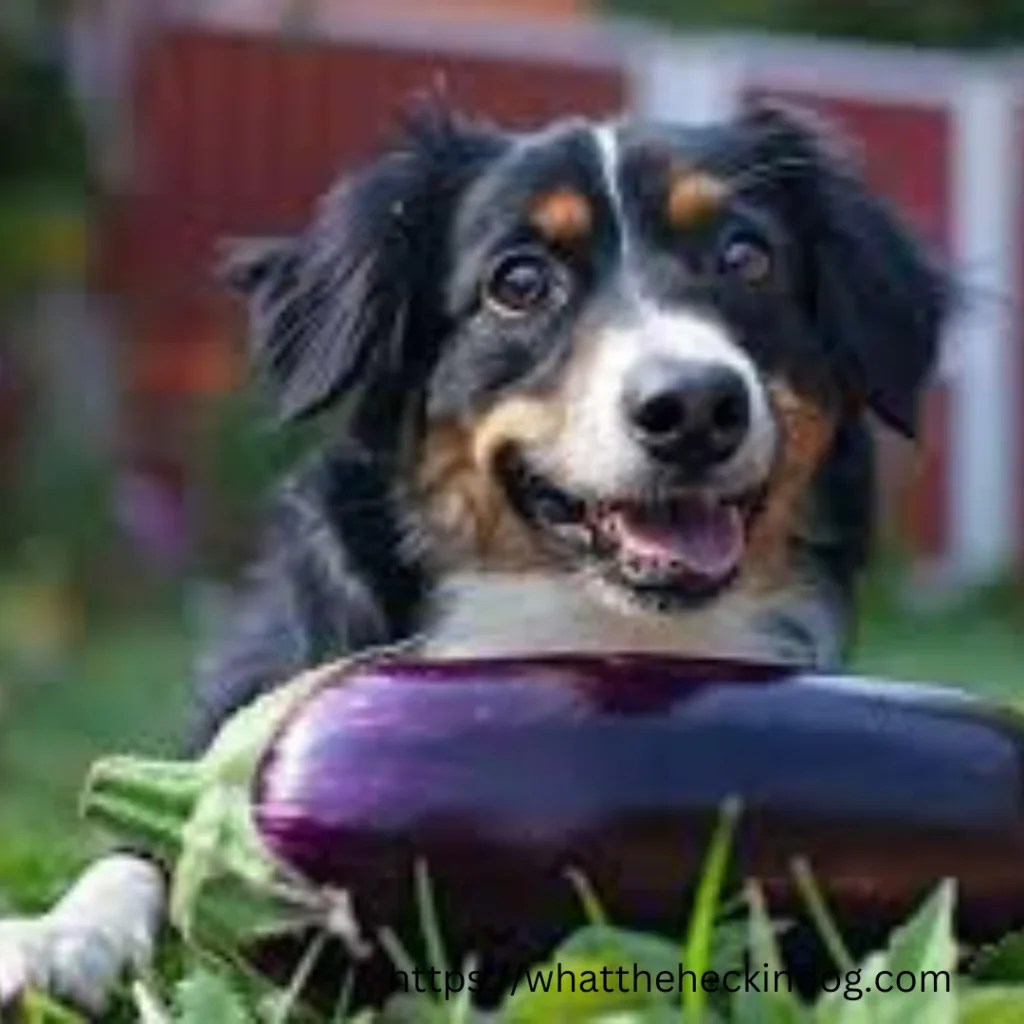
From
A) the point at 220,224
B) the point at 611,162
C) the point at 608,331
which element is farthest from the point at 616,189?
the point at 220,224

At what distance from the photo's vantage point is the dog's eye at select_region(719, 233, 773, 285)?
3801 mm

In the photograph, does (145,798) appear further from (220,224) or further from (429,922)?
(220,224)

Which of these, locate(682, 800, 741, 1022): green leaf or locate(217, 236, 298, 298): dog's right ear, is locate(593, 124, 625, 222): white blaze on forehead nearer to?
locate(217, 236, 298, 298): dog's right ear

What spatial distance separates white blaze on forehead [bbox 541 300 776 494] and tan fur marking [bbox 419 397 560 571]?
8cm

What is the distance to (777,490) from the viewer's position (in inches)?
147

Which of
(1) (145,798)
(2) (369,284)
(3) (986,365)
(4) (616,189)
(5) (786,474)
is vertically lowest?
(3) (986,365)

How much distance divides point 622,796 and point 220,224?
36.7ft

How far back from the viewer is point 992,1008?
7.58ft

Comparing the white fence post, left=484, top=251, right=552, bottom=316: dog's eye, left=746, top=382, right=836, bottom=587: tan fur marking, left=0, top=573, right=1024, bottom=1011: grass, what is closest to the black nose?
left=746, top=382, right=836, bottom=587: tan fur marking

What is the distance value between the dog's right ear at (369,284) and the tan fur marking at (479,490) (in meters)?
0.11

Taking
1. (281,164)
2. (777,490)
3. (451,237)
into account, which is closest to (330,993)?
(777,490)

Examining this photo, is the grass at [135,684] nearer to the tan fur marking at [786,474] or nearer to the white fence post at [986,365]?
the tan fur marking at [786,474]

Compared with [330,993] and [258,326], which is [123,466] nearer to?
[258,326]

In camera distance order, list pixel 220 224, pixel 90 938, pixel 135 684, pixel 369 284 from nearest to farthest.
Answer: pixel 90 938
pixel 369 284
pixel 135 684
pixel 220 224
